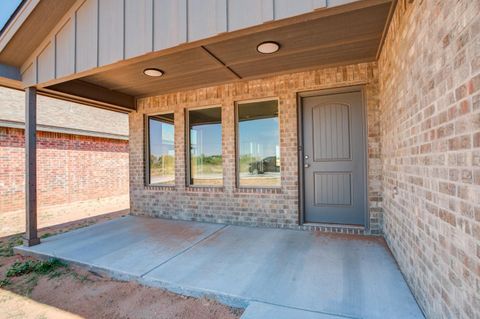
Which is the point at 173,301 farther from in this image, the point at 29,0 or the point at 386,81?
the point at 29,0

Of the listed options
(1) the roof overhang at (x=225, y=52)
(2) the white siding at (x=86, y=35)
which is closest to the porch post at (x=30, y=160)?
(1) the roof overhang at (x=225, y=52)

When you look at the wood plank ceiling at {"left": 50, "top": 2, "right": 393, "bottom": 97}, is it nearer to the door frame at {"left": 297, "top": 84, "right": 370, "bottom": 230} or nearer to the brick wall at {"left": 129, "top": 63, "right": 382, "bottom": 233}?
the brick wall at {"left": 129, "top": 63, "right": 382, "bottom": 233}

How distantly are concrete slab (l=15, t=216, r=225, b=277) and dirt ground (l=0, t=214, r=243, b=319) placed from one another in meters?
0.18

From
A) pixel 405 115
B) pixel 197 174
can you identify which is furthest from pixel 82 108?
pixel 405 115

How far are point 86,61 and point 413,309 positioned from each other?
4383mm

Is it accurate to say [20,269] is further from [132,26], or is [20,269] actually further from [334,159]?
[334,159]

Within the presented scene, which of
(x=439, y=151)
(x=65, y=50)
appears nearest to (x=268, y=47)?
(x=439, y=151)

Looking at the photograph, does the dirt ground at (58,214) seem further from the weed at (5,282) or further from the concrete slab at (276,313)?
the concrete slab at (276,313)

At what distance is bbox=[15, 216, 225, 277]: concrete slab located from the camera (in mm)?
2992

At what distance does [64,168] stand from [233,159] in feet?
21.9

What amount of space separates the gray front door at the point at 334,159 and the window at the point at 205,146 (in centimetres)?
170

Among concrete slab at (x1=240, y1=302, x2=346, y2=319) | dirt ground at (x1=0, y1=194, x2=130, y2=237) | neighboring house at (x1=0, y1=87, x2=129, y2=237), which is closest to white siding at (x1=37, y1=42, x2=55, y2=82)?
dirt ground at (x1=0, y1=194, x2=130, y2=237)

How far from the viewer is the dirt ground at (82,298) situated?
2146 mm

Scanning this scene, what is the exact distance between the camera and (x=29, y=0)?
321 centimetres
